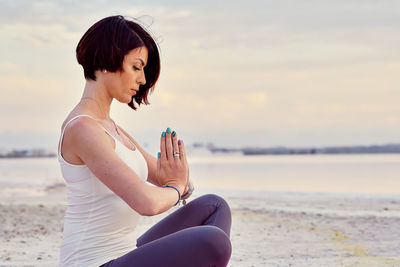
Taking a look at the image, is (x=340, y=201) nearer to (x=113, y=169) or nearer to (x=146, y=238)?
(x=146, y=238)

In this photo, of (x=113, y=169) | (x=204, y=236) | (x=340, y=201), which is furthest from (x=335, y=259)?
(x=340, y=201)

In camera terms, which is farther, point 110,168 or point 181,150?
point 181,150

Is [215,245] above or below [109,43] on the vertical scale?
below

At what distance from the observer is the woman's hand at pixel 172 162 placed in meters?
1.92

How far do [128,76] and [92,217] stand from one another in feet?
1.69

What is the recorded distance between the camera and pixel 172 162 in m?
1.94

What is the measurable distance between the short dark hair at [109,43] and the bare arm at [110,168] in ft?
0.76

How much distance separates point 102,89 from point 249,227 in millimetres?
4256

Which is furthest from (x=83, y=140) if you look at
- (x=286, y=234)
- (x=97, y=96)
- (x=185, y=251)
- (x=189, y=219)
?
(x=286, y=234)

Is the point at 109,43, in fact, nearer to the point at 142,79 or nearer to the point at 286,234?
the point at 142,79

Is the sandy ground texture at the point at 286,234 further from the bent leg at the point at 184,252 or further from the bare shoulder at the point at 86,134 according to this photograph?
the bare shoulder at the point at 86,134

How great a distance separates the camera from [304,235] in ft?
17.8

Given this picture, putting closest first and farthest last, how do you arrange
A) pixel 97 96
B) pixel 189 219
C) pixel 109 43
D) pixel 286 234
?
1. pixel 109 43
2. pixel 97 96
3. pixel 189 219
4. pixel 286 234

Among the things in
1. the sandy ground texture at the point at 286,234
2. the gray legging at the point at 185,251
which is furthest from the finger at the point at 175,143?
the sandy ground texture at the point at 286,234
